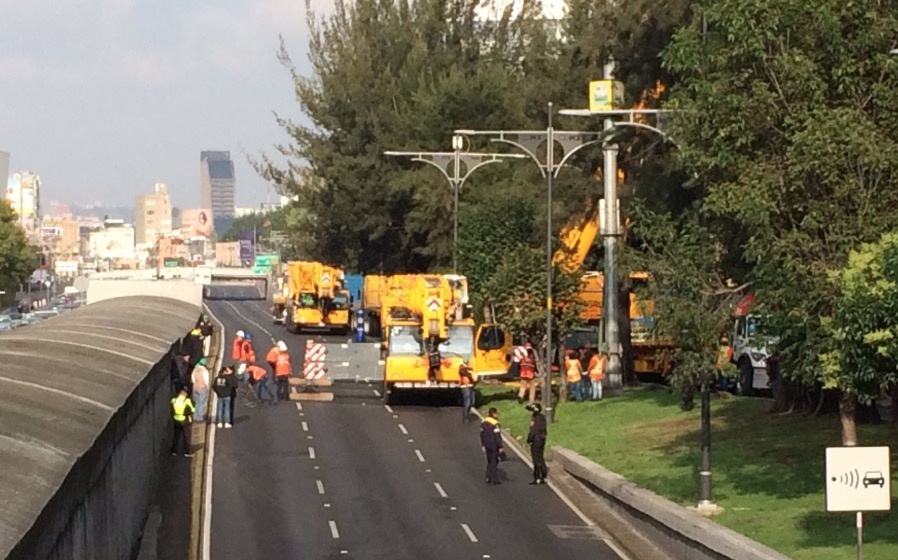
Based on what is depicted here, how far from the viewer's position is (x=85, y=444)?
13102 mm

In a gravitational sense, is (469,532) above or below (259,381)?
below

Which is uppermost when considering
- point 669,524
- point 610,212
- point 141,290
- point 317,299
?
point 610,212

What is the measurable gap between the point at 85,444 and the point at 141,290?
203 ft

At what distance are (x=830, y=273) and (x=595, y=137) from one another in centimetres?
2295

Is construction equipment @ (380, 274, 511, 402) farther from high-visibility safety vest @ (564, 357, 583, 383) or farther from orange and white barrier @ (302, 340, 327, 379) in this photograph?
high-visibility safety vest @ (564, 357, 583, 383)

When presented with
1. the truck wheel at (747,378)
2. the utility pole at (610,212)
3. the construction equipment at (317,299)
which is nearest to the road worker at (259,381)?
the utility pole at (610,212)

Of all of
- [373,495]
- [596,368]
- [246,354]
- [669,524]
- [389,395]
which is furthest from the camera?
[246,354]

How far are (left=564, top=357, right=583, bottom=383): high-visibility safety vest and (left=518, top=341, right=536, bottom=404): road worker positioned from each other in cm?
95

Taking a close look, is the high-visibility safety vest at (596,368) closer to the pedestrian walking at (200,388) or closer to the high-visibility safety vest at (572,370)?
the high-visibility safety vest at (572,370)

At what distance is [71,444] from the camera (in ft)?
41.8

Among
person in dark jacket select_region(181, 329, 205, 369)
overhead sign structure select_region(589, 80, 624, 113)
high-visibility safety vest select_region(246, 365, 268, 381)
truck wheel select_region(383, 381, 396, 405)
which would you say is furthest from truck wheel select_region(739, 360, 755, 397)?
person in dark jacket select_region(181, 329, 205, 369)

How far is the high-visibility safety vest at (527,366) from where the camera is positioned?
148ft

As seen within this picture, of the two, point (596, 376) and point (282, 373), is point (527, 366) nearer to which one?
point (596, 376)

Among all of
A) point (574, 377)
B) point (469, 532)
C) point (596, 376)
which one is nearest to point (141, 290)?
point (574, 377)
